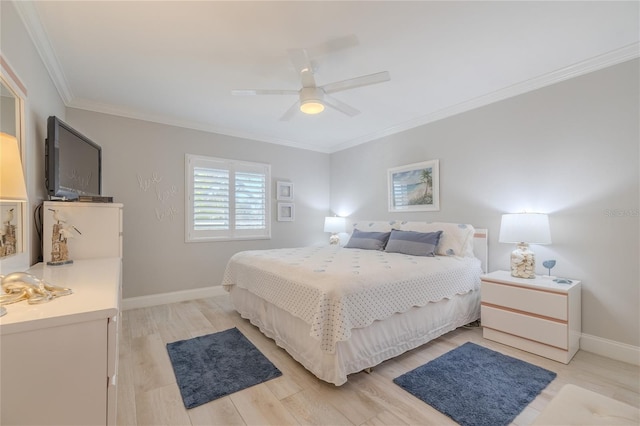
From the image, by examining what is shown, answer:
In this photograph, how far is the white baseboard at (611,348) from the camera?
2301mm

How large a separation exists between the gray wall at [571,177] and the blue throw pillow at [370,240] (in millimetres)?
853

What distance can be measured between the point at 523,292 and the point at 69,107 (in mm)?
5173

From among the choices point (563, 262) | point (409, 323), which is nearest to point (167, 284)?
point (409, 323)

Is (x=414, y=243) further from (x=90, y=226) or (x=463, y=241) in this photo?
(x=90, y=226)

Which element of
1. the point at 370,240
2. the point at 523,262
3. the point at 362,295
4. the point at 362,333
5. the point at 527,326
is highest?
the point at 370,240

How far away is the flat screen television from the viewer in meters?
2.07

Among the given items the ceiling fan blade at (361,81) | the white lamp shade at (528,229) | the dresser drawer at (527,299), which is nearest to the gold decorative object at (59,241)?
the ceiling fan blade at (361,81)

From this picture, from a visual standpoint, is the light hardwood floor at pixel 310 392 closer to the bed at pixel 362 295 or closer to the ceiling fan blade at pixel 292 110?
the bed at pixel 362 295

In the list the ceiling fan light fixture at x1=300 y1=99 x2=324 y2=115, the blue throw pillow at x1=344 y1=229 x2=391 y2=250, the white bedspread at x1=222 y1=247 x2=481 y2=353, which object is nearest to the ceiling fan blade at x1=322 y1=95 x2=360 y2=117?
the ceiling fan light fixture at x1=300 y1=99 x2=324 y2=115

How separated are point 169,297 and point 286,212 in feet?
7.19

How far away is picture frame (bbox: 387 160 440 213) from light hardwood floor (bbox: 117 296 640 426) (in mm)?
1806

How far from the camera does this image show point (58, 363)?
931 mm

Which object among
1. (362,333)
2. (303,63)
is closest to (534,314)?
(362,333)

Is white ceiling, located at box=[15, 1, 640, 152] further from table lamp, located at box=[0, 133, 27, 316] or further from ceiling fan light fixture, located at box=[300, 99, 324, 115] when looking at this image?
table lamp, located at box=[0, 133, 27, 316]
